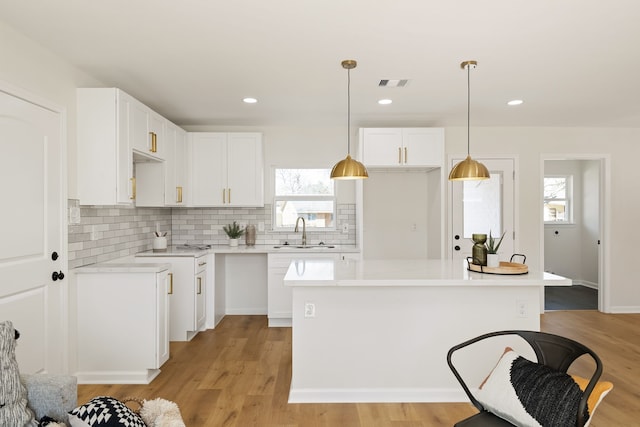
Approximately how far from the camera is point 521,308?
9.21 ft

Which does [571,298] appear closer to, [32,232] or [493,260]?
[493,260]

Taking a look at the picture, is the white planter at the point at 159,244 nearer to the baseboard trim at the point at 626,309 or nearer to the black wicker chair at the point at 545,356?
the black wicker chair at the point at 545,356

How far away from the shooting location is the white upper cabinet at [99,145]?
314 cm

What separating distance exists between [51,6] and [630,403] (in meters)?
4.56

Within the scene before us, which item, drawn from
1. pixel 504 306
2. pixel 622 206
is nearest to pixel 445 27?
pixel 504 306

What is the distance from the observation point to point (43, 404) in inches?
66.7

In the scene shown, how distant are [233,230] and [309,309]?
96.5 inches

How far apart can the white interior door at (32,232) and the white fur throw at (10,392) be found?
1028 mm

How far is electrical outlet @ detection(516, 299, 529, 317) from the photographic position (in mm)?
2807

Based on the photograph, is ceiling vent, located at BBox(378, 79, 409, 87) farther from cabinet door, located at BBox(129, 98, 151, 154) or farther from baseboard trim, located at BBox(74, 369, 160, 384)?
baseboard trim, located at BBox(74, 369, 160, 384)

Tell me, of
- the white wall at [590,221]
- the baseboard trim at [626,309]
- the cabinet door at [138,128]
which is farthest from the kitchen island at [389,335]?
the white wall at [590,221]

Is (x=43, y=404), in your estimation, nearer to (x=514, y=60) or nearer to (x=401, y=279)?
(x=401, y=279)

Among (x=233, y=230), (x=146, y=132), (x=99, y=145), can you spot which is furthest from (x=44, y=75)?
(x=233, y=230)

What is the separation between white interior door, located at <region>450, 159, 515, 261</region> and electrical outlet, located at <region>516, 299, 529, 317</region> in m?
2.28
